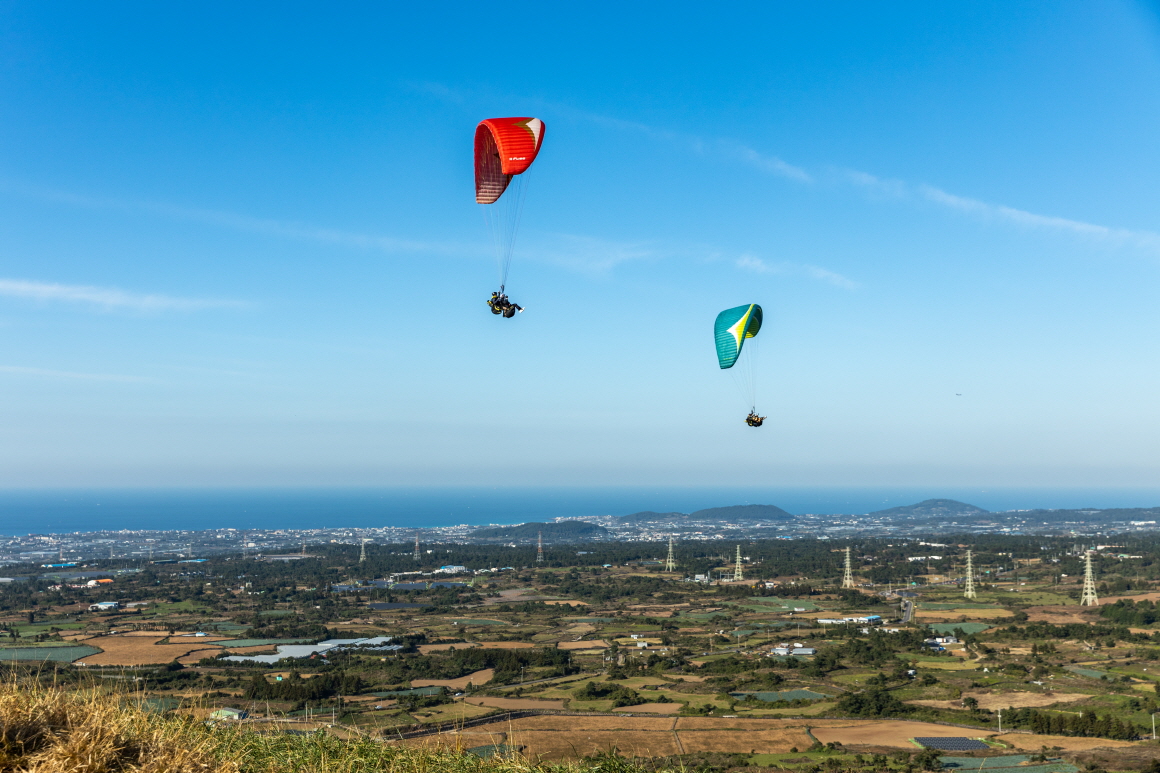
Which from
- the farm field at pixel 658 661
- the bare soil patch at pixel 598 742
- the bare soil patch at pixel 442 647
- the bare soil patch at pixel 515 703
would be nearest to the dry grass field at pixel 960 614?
the farm field at pixel 658 661

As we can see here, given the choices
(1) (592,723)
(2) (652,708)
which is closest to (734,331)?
(1) (592,723)

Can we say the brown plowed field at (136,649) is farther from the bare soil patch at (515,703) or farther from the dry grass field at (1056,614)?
the dry grass field at (1056,614)

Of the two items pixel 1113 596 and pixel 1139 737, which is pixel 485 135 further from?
pixel 1113 596

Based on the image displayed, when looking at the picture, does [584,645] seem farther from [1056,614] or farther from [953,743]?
[1056,614]

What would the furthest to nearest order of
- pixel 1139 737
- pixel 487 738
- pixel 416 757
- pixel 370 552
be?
1. pixel 370 552
2. pixel 1139 737
3. pixel 487 738
4. pixel 416 757

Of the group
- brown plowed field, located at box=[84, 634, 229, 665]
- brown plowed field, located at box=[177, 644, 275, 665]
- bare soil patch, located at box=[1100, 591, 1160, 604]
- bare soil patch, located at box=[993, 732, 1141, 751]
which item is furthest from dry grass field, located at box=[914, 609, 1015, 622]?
brown plowed field, located at box=[84, 634, 229, 665]

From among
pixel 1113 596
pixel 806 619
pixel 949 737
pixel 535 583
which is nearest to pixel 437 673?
pixel 949 737
